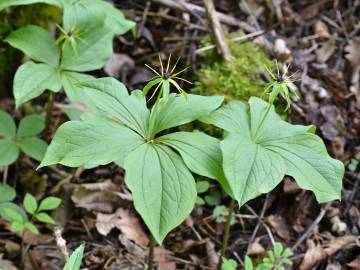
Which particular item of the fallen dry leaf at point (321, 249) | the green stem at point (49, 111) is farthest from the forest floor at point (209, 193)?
the green stem at point (49, 111)

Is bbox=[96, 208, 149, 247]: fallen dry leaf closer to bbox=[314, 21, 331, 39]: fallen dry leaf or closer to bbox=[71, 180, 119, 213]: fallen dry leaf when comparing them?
bbox=[71, 180, 119, 213]: fallen dry leaf

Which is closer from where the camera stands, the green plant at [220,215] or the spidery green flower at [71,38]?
the spidery green flower at [71,38]

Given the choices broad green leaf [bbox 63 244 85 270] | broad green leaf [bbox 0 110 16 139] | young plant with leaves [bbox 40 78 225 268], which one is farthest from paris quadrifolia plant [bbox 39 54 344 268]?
broad green leaf [bbox 0 110 16 139]

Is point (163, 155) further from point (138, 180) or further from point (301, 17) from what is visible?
point (301, 17)

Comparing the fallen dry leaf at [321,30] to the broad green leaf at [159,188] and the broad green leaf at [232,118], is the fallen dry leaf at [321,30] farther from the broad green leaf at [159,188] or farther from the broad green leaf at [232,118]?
the broad green leaf at [159,188]

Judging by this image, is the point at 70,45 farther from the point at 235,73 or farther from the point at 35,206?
the point at 235,73

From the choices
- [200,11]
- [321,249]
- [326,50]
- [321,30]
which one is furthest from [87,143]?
[321,30]
